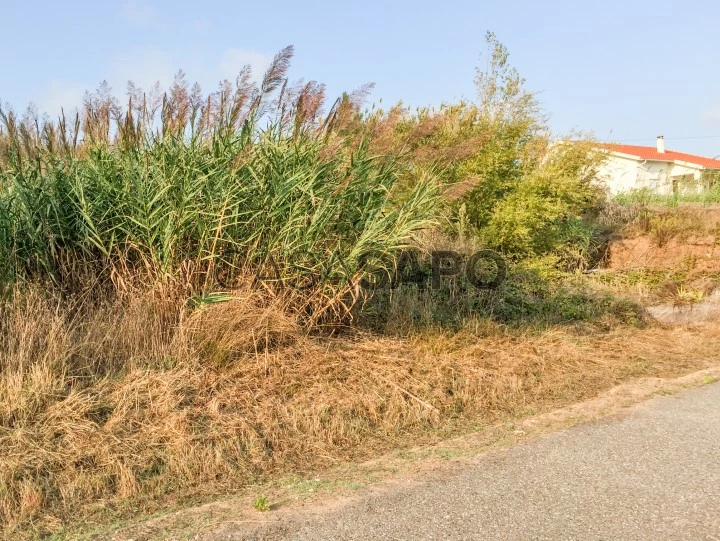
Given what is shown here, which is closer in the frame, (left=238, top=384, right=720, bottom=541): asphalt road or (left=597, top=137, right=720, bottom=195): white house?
(left=238, top=384, right=720, bottom=541): asphalt road

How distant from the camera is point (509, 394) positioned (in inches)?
258

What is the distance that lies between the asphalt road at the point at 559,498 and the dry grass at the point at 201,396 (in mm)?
825

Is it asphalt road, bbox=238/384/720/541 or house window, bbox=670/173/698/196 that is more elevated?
house window, bbox=670/173/698/196

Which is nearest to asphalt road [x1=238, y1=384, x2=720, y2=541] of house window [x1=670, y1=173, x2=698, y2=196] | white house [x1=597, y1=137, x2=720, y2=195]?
white house [x1=597, y1=137, x2=720, y2=195]

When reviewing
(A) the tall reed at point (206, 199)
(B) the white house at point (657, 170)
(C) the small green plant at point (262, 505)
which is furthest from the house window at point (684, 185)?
(C) the small green plant at point (262, 505)

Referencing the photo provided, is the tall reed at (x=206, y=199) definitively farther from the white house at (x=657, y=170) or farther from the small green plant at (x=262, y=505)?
the white house at (x=657, y=170)

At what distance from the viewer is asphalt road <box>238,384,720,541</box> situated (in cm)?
360

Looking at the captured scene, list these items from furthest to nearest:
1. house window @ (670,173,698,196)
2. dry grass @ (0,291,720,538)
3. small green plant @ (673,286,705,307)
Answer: house window @ (670,173,698,196) → small green plant @ (673,286,705,307) → dry grass @ (0,291,720,538)

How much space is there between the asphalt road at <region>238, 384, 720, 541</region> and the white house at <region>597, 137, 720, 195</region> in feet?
32.7

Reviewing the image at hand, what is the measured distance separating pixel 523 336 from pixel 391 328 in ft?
5.92

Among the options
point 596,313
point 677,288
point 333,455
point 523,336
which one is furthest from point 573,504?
point 677,288

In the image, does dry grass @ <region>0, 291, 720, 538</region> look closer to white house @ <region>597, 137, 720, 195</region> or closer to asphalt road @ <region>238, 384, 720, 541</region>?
asphalt road @ <region>238, 384, 720, 541</region>

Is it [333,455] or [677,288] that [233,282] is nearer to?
[333,455]

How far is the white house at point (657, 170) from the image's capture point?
748 inches
